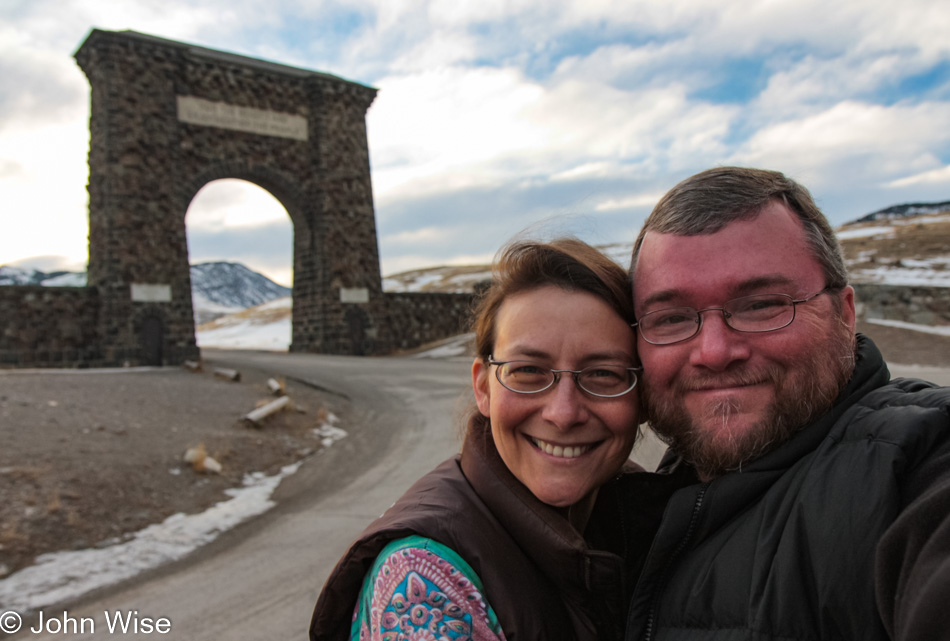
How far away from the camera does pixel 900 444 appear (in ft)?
3.55

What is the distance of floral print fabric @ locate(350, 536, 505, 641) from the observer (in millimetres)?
1332

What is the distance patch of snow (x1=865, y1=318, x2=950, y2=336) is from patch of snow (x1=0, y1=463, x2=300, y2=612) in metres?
14.4

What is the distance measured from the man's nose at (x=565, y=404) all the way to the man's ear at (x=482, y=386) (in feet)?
0.80

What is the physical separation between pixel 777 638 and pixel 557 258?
1006 millimetres

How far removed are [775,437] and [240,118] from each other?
58.9ft

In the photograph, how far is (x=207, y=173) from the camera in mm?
16844

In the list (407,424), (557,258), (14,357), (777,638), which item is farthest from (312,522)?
(14,357)

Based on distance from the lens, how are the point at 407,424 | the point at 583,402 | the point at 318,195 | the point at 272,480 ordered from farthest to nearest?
the point at 318,195
the point at 407,424
the point at 272,480
the point at 583,402

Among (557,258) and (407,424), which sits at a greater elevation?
(557,258)

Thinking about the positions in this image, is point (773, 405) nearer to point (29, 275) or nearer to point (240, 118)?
point (240, 118)

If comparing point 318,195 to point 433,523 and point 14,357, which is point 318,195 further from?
point 433,523

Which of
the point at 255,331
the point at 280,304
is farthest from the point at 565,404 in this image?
the point at 280,304

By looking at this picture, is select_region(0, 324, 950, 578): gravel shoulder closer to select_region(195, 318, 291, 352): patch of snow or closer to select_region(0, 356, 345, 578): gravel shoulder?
select_region(0, 356, 345, 578): gravel shoulder

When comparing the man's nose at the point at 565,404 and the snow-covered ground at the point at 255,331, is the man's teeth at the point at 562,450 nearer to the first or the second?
the man's nose at the point at 565,404
